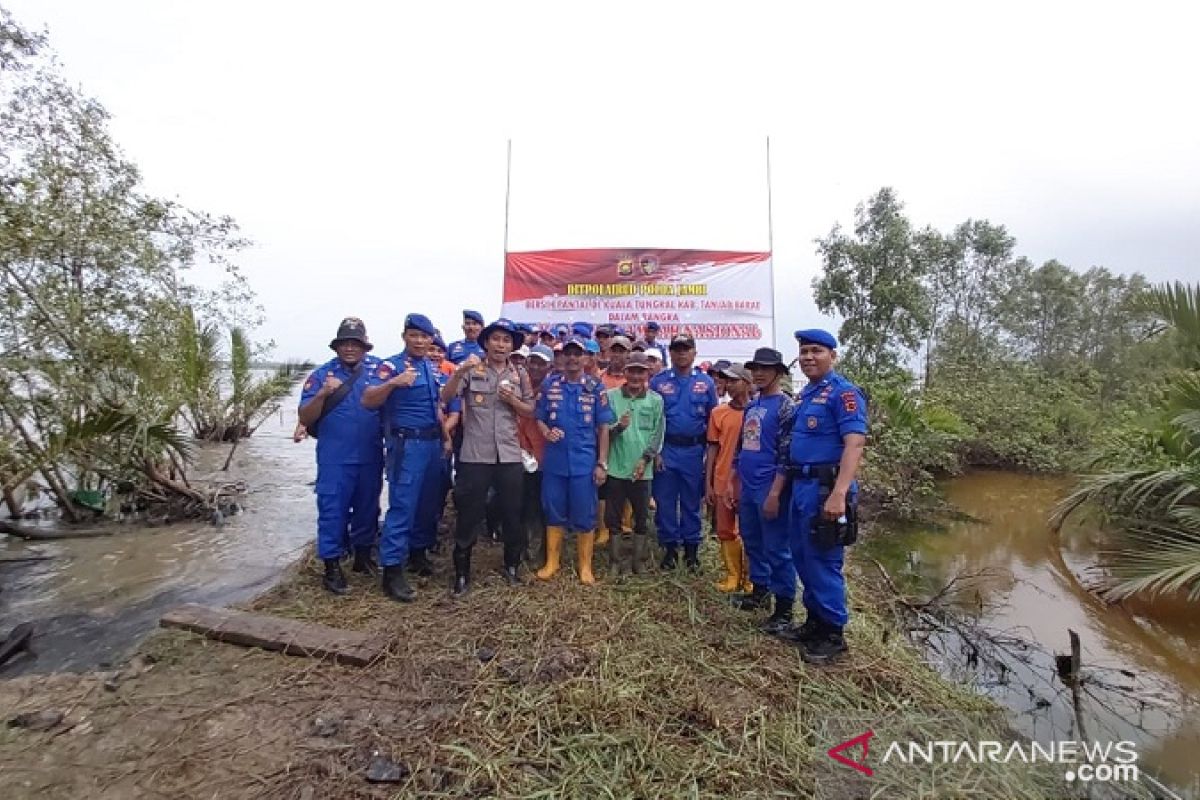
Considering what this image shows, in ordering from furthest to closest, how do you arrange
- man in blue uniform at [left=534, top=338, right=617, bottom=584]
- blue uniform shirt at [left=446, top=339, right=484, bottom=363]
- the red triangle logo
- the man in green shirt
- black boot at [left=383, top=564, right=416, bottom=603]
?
blue uniform shirt at [left=446, top=339, right=484, bottom=363], the man in green shirt, man in blue uniform at [left=534, top=338, right=617, bottom=584], black boot at [left=383, top=564, right=416, bottom=603], the red triangle logo

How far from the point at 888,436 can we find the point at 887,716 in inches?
277

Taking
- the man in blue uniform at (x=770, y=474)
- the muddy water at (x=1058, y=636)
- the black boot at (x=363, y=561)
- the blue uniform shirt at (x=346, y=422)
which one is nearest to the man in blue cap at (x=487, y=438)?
the blue uniform shirt at (x=346, y=422)

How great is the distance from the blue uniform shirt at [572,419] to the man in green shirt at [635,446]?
144mm

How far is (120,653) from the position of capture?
3.79 meters

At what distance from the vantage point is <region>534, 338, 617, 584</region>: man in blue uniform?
4305 mm

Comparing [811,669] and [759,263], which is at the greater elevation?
[759,263]

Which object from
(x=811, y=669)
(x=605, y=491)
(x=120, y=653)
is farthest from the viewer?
(x=605, y=491)

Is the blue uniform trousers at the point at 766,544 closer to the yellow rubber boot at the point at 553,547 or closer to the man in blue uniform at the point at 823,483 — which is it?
the man in blue uniform at the point at 823,483

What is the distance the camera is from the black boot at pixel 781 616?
3738mm

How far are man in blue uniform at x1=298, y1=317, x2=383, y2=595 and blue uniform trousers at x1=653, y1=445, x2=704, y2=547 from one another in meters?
2.11

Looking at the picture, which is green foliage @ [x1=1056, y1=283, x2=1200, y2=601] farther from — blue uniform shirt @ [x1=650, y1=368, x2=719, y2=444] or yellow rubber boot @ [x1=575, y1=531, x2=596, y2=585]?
yellow rubber boot @ [x1=575, y1=531, x2=596, y2=585]

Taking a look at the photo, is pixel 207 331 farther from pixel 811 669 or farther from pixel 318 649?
pixel 811 669

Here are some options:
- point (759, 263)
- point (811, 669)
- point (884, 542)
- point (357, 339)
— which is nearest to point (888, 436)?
point (884, 542)

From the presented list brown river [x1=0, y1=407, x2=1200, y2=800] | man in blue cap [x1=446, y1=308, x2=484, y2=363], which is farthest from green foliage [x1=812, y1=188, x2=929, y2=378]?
man in blue cap [x1=446, y1=308, x2=484, y2=363]
